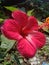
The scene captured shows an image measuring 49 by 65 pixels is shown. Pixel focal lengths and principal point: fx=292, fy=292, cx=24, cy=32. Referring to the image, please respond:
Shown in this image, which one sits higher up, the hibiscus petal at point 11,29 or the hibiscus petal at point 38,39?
the hibiscus petal at point 11,29

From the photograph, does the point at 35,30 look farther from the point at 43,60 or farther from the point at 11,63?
the point at 43,60

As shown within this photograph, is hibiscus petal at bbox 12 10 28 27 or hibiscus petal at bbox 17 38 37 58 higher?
hibiscus petal at bbox 12 10 28 27

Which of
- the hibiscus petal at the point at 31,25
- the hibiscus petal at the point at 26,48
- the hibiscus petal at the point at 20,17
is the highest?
the hibiscus petal at the point at 20,17

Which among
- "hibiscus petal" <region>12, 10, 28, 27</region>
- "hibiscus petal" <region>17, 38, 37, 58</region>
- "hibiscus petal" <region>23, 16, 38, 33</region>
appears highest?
"hibiscus petal" <region>12, 10, 28, 27</region>

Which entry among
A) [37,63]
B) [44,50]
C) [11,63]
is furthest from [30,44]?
[44,50]
